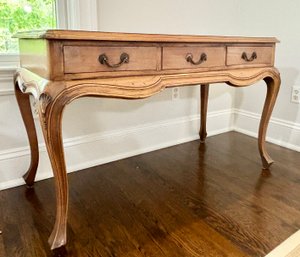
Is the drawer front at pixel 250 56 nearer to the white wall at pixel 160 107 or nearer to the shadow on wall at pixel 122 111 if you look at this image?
the white wall at pixel 160 107

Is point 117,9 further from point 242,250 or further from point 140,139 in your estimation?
point 242,250

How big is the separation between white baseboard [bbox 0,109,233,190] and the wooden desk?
0.16m

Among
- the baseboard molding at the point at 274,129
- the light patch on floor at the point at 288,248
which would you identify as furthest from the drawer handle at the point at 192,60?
the baseboard molding at the point at 274,129

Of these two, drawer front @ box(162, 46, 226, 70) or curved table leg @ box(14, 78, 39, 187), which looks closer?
drawer front @ box(162, 46, 226, 70)

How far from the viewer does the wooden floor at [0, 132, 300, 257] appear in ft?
3.76

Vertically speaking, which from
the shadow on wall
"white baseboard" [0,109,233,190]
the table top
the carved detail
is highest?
the table top

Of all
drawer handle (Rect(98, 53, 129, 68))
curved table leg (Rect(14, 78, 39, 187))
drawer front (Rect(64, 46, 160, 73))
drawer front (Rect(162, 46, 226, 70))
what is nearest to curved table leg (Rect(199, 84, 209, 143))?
drawer front (Rect(162, 46, 226, 70))

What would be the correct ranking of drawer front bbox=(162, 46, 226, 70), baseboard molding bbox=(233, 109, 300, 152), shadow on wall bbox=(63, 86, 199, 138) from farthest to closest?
baseboard molding bbox=(233, 109, 300, 152)
shadow on wall bbox=(63, 86, 199, 138)
drawer front bbox=(162, 46, 226, 70)

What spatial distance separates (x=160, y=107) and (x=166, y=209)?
0.90 metres

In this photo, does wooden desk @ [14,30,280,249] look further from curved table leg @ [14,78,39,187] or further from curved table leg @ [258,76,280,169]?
curved table leg @ [258,76,280,169]

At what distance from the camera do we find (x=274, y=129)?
2.28m

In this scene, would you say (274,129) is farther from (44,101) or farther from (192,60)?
(44,101)

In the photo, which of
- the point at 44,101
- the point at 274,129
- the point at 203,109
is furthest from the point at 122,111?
the point at 274,129

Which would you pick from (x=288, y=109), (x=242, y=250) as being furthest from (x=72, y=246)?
(x=288, y=109)
